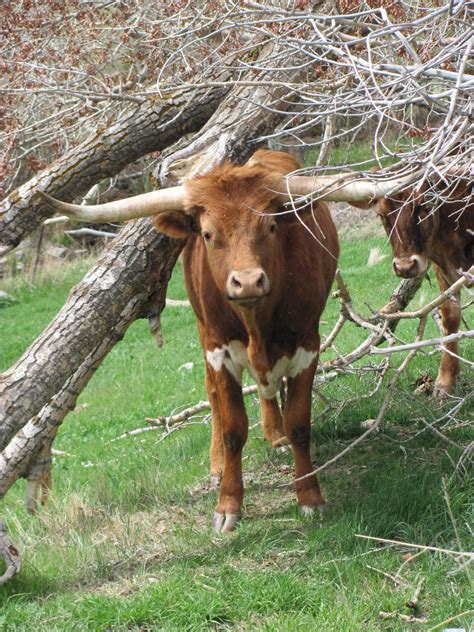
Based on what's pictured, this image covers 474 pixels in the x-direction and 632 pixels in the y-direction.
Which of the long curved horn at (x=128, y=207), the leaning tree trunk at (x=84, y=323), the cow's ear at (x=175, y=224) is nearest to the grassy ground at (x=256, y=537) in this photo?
the leaning tree trunk at (x=84, y=323)

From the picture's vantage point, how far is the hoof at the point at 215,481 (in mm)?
7363

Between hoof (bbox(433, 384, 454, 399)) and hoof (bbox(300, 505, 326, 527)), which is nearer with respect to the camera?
hoof (bbox(300, 505, 326, 527))

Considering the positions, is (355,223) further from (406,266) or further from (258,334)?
(258,334)

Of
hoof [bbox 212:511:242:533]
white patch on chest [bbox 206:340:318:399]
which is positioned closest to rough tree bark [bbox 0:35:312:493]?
white patch on chest [bbox 206:340:318:399]

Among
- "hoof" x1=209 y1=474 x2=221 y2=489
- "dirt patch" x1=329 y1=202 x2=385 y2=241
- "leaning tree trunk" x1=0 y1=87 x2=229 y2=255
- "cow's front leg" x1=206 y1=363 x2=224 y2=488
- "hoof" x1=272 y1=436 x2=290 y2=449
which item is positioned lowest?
"dirt patch" x1=329 y1=202 x2=385 y2=241

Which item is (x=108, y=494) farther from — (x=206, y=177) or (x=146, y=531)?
(x=206, y=177)

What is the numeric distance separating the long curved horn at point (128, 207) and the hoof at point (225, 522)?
6.68ft

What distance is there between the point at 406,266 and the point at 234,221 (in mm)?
1994

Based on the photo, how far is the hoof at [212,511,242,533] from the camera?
6.38 m

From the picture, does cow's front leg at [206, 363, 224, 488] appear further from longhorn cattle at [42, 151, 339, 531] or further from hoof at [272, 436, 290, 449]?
longhorn cattle at [42, 151, 339, 531]

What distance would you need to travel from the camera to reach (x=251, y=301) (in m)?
5.68

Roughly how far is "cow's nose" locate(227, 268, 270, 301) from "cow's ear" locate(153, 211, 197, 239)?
843 mm

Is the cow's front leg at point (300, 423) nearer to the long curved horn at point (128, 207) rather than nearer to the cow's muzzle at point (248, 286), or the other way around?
the cow's muzzle at point (248, 286)

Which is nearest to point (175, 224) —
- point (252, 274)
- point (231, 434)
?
point (252, 274)
